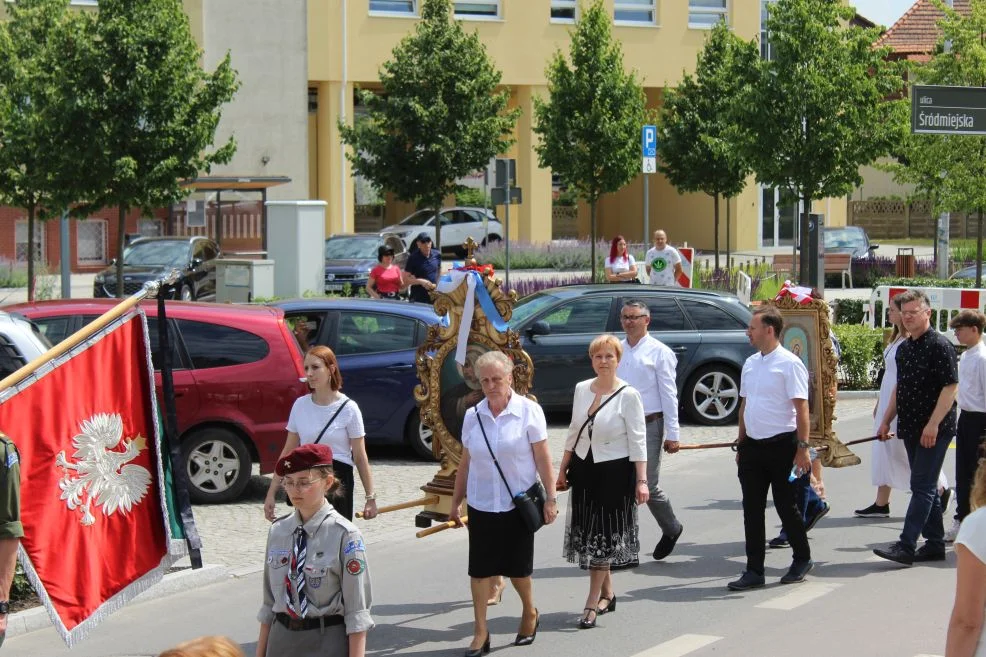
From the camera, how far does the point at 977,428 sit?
9.43m

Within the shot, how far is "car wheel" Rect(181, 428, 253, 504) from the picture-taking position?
37.0 feet

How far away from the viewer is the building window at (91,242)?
3944 cm

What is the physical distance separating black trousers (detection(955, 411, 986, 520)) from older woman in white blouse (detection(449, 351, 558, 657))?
348cm

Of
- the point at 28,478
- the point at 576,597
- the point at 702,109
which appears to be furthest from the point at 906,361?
the point at 702,109

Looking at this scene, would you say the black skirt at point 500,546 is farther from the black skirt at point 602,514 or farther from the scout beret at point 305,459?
the scout beret at point 305,459

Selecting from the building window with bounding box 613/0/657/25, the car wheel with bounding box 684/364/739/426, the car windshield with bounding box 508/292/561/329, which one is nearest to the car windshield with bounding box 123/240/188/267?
the car windshield with bounding box 508/292/561/329

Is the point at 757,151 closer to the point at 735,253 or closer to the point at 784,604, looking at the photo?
the point at 784,604

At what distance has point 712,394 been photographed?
51.5ft

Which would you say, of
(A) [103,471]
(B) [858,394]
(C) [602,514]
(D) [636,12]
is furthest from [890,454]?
(D) [636,12]

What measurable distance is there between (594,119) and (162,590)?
23.8m

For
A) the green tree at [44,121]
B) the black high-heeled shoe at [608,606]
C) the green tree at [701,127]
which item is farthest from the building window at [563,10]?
the black high-heeled shoe at [608,606]

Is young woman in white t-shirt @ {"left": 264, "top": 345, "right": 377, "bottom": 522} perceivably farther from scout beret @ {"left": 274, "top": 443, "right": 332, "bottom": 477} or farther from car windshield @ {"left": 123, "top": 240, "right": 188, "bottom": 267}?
car windshield @ {"left": 123, "top": 240, "right": 188, "bottom": 267}

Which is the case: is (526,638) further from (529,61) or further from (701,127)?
(529,61)

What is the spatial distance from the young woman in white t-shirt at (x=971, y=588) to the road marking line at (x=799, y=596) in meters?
3.90
